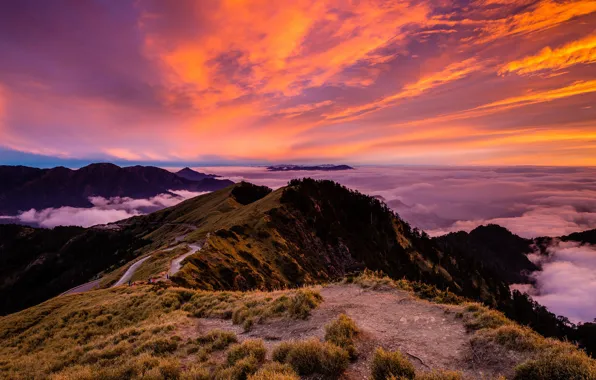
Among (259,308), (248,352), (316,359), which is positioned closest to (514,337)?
(316,359)

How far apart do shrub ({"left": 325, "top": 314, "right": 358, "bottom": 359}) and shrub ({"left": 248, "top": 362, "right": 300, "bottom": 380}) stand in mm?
2351

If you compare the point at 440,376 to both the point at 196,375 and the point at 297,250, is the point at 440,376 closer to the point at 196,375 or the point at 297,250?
the point at 196,375

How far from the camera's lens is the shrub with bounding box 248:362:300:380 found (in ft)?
26.2

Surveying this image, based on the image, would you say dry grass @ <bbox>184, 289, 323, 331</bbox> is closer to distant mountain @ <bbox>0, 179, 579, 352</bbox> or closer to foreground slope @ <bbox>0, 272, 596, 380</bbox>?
foreground slope @ <bbox>0, 272, 596, 380</bbox>

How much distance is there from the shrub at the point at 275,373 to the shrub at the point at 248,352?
3.45 feet

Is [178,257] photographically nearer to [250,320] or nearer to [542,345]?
[250,320]

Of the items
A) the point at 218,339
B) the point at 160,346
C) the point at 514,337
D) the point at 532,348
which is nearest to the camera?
the point at 532,348

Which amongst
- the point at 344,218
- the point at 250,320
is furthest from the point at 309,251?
the point at 250,320

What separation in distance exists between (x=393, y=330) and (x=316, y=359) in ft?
17.2

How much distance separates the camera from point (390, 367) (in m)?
8.66

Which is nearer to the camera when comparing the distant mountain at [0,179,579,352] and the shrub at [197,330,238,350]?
the shrub at [197,330,238,350]

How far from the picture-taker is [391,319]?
1455 cm

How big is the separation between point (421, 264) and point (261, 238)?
392 ft

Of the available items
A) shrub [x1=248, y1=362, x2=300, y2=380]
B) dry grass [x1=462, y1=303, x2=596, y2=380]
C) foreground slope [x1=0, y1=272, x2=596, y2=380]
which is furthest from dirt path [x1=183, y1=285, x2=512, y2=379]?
shrub [x1=248, y1=362, x2=300, y2=380]
